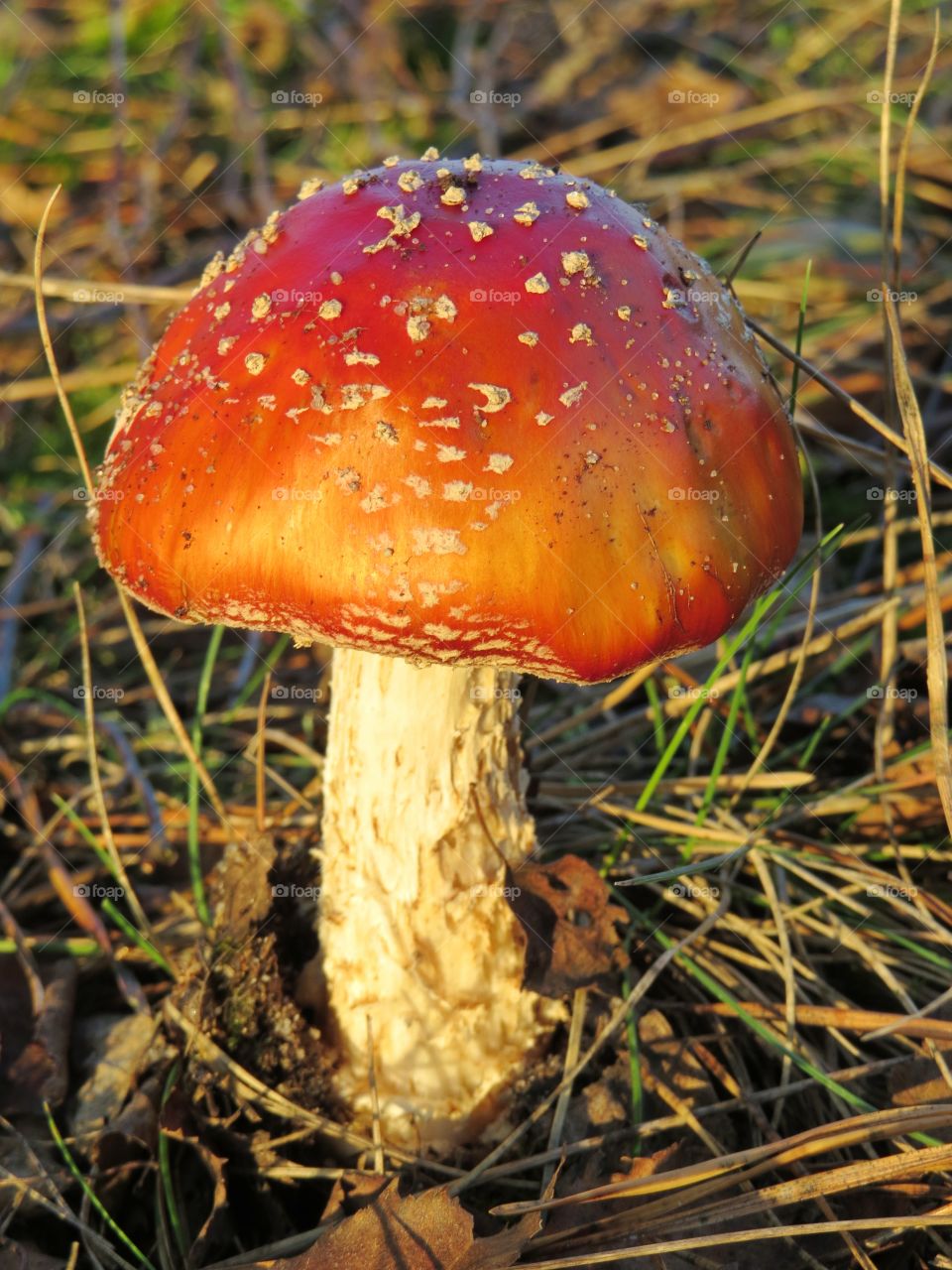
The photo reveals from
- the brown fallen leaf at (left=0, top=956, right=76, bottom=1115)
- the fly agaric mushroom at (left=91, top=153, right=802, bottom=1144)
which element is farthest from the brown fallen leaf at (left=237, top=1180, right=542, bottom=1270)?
the fly agaric mushroom at (left=91, top=153, right=802, bottom=1144)

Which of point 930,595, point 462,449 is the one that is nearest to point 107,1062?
point 462,449

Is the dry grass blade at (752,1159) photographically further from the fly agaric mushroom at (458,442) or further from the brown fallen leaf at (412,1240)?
the fly agaric mushroom at (458,442)

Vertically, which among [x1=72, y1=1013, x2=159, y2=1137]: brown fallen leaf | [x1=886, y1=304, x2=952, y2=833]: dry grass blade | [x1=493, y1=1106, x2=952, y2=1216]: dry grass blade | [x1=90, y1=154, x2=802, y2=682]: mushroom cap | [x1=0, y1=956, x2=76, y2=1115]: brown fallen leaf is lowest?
Result: [x1=72, y1=1013, x2=159, y2=1137]: brown fallen leaf

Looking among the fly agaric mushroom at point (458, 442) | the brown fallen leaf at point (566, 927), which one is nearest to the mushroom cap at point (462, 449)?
the fly agaric mushroom at point (458, 442)

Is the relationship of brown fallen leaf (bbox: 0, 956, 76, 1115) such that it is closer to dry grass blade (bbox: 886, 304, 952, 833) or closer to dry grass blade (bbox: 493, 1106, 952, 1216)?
dry grass blade (bbox: 493, 1106, 952, 1216)

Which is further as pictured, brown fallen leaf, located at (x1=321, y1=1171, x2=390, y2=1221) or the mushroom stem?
the mushroom stem

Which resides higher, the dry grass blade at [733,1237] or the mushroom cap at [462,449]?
the mushroom cap at [462,449]

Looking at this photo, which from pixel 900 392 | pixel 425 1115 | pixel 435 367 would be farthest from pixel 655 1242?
pixel 900 392

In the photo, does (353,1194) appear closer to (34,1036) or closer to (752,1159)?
(752,1159)

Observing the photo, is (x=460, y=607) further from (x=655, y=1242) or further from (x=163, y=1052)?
(x=163, y=1052)
